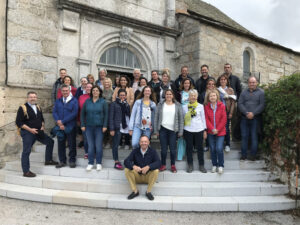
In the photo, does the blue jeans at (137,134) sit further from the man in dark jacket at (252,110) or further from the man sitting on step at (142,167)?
the man in dark jacket at (252,110)

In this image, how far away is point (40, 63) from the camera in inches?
248

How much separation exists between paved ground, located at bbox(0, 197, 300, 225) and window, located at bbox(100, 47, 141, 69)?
16.5ft

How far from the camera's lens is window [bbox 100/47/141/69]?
25.4 feet

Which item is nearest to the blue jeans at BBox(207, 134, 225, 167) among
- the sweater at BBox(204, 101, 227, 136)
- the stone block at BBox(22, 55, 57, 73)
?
the sweater at BBox(204, 101, 227, 136)

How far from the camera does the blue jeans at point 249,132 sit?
192 inches

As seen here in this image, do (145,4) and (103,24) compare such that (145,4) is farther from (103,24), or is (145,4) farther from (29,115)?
(29,115)

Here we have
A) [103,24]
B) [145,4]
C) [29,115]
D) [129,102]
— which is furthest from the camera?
[145,4]

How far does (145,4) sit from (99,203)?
22.7 ft

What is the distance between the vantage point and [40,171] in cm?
493

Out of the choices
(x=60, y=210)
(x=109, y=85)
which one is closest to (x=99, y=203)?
(x=60, y=210)

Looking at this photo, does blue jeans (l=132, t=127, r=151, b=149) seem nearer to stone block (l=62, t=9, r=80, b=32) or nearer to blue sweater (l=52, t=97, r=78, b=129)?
blue sweater (l=52, t=97, r=78, b=129)

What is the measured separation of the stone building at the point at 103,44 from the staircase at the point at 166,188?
1743 millimetres

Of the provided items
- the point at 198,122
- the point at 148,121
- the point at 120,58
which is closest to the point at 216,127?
the point at 198,122

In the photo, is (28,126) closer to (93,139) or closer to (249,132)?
(93,139)
